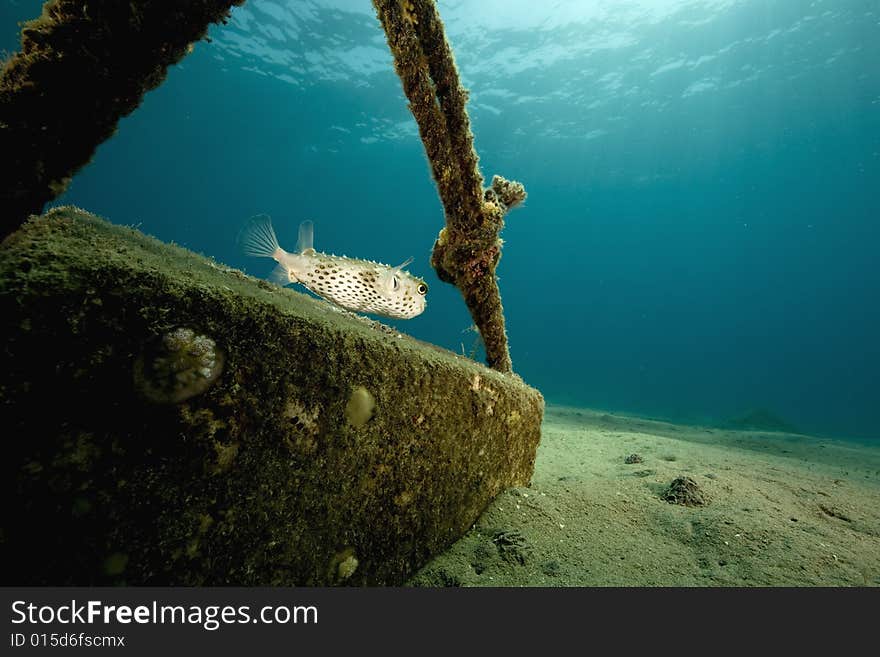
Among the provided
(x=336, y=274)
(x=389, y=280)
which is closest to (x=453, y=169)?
(x=389, y=280)

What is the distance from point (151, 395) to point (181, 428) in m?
0.13

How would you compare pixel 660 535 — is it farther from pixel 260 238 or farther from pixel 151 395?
pixel 260 238

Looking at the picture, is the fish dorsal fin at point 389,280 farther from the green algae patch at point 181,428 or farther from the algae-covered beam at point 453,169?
the green algae patch at point 181,428

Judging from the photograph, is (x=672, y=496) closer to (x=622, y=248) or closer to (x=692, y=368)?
(x=692, y=368)

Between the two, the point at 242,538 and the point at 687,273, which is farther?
the point at 687,273

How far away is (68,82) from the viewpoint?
44.3 inches

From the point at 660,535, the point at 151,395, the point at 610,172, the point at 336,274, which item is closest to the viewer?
the point at 151,395

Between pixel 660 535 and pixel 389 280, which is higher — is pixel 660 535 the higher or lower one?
the lower one

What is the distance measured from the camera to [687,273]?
109562 millimetres

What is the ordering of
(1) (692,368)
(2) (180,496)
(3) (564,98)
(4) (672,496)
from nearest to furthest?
(2) (180,496), (4) (672,496), (3) (564,98), (1) (692,368)

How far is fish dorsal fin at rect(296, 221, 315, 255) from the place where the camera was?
265cm
